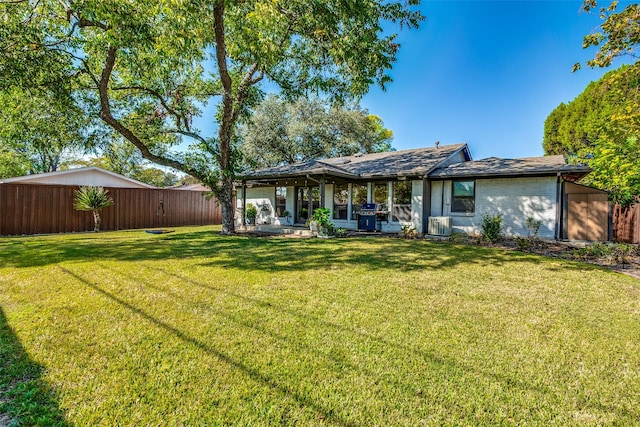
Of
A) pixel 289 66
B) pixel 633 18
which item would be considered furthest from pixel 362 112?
pixel 633 18

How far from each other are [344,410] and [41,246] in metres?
9.39

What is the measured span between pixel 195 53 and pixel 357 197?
8.17 meters

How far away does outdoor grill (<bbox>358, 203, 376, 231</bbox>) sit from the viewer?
1168cm

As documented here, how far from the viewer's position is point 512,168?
32.8 feet

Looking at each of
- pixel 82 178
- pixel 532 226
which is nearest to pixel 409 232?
pixel 532 226

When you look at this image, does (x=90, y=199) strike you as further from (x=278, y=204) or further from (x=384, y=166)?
(x=384, y=166)

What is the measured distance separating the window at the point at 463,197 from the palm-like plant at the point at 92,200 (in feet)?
44.8

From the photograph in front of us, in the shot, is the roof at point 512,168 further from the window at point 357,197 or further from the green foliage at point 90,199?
the green foliage at point 90,199

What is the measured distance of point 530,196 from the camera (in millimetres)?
9961

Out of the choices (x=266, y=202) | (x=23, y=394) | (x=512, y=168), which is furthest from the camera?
(x=266, y=202)

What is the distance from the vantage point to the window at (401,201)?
11711 millimetres

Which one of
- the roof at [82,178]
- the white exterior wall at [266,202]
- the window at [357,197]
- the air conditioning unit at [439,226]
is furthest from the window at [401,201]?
the roof at [82,178]

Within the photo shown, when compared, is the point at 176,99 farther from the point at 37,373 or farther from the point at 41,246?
the point at 37,373

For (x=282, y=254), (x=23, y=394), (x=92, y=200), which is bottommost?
(x=23, y=394)
